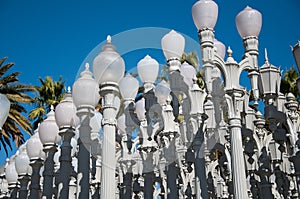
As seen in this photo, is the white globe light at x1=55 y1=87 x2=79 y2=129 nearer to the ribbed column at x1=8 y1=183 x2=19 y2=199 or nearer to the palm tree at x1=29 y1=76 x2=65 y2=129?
the ribbed column at x1=8 y1=183 x2=19 y2=199

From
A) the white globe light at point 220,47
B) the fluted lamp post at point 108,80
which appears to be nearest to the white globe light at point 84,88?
the fluted lamp post at point 108,80

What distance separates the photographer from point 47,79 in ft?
91.9

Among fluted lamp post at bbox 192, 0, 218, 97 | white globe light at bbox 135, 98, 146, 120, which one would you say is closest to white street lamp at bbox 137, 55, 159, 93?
white globe light at bbox 135, 98, 146, 120

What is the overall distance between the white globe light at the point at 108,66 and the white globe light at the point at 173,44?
146 cm

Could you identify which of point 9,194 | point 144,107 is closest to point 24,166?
point 9,194

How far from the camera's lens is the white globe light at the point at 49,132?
→ 9.19 m

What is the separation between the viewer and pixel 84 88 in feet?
26.0

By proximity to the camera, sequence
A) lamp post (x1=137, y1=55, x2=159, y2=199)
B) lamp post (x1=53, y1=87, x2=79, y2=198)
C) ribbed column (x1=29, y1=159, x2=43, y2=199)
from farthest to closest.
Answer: ribbed column (x1=29, y1=159, x2=43, y2=199) < lamp post (x1=137, y1=55, x2=159, y2=199) < lamp post (x1=53, y1=87, x2=79, y2=198)

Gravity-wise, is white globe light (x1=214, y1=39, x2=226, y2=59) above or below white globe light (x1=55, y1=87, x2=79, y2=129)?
above

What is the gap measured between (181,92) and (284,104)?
2.01 meters

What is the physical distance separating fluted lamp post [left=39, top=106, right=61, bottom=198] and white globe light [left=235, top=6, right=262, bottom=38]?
4212mm

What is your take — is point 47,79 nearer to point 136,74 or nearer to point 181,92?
point 136,74

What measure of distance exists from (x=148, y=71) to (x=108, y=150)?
289 centimetres

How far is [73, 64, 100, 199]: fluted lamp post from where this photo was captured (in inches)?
310
